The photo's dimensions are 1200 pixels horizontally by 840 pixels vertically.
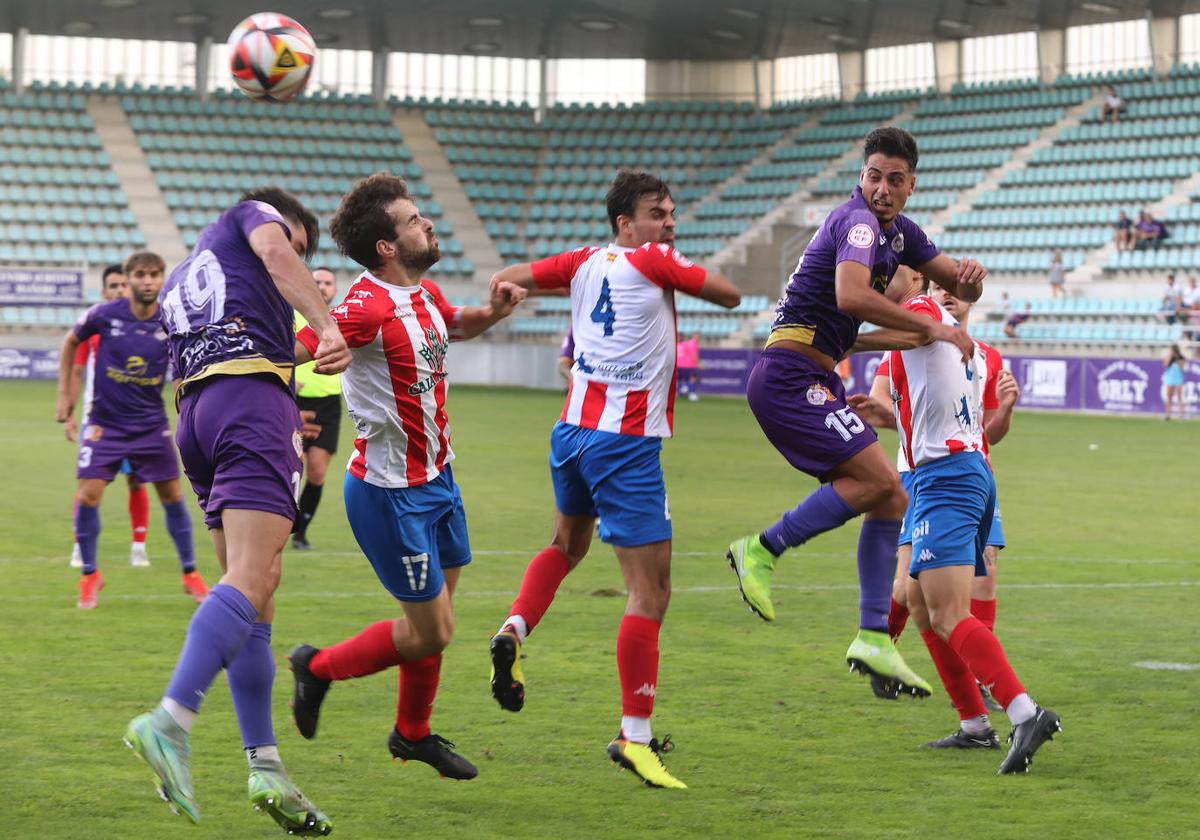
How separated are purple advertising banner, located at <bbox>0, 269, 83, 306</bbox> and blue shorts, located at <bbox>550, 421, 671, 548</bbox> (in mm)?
35826

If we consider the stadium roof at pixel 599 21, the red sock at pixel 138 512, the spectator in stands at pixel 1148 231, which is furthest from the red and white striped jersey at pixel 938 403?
the stadium roof at pixel 599 21

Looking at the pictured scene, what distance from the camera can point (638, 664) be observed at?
605 cm

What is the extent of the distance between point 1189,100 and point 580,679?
36429 mm

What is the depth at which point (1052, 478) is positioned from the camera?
19234 millimetres

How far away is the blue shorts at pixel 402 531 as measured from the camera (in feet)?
18.7

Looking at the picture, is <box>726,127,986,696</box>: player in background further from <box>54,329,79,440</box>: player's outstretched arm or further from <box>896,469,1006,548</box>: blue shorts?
<box>54,329,79,440</box>: player's outstretched arm

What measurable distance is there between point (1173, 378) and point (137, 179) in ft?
93.6

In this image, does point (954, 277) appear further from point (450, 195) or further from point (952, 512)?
point (450, 195)

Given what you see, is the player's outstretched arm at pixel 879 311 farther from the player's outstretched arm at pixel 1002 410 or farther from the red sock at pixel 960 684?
the red sock at pixel 960 684

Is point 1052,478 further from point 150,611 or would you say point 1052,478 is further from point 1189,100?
point 1189,100

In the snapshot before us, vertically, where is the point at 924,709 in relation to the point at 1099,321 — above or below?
below

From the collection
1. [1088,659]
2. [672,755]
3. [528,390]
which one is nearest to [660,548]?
[672,755]

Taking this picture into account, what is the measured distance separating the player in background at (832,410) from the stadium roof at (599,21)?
35.7 m

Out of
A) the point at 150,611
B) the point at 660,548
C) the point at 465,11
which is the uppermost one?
the point at 465,11
